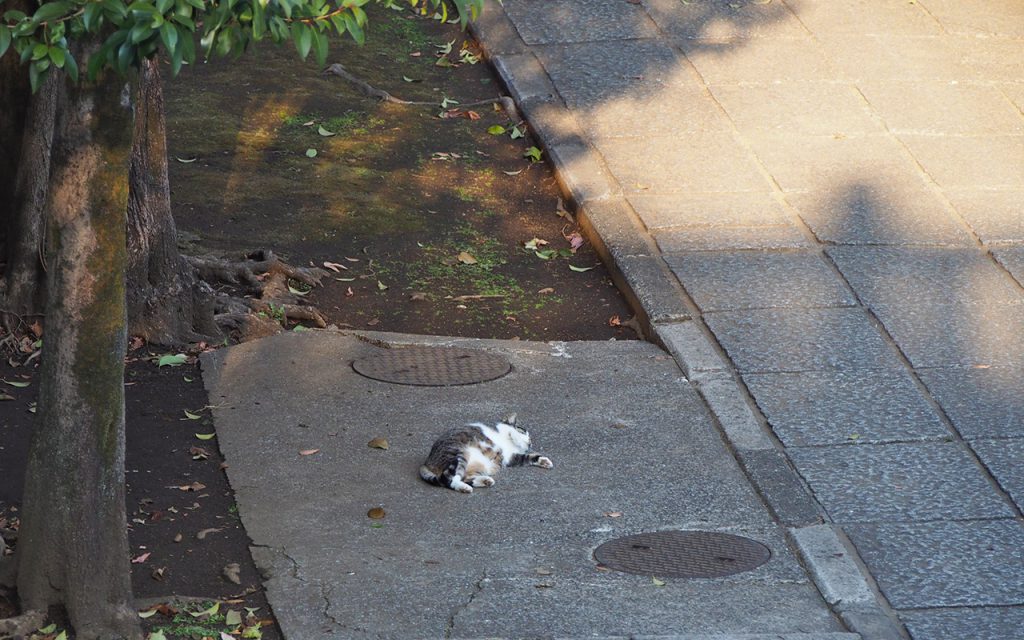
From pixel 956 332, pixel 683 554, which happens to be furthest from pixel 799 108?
pixel 683 554

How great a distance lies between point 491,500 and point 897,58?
703 cm

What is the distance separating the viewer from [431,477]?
631 centimetres

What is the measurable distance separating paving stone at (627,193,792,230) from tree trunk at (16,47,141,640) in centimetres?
483

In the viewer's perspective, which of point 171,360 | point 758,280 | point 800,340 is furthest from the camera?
point 758,280

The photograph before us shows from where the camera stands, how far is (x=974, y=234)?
897 centimetres

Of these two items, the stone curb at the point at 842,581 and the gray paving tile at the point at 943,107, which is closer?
the stone curb at the point at 842,581

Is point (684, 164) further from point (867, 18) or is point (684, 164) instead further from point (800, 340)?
point (867, 18)

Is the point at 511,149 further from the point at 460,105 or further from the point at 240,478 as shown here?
the point at 240,478

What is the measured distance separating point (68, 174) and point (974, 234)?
6.18m

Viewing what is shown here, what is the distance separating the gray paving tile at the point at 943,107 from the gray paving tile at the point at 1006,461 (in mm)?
4236

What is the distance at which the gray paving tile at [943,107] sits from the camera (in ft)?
34.5

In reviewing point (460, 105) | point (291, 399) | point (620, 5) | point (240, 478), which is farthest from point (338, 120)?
point (240, 478)

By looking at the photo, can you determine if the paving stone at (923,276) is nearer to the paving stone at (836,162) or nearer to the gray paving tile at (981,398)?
the gray paving tile at (981,398)

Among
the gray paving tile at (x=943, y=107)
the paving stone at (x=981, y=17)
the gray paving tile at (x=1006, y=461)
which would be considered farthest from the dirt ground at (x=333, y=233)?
the paving stone at (x=981, y=17)
